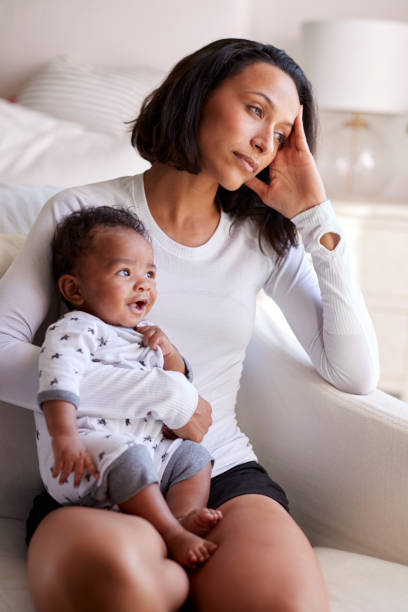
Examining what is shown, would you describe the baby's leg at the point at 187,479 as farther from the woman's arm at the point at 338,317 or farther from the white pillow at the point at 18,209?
the white pillow at the point at 18,209

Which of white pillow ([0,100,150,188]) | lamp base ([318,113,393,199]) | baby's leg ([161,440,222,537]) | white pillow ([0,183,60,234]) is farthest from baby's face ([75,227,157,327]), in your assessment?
lamp base ([318,113,393,199])

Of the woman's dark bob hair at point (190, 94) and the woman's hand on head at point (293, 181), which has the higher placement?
the woman's dark bob hair at point (190, 94)

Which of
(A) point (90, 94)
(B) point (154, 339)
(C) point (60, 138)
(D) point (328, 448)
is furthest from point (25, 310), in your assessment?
(A) point (90, 94)

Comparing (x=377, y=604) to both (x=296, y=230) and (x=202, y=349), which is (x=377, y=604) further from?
(x=296, y=230)

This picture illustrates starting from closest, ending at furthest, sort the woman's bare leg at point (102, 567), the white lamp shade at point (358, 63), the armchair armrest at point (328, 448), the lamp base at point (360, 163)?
the woman's bare leg at point (102, 567), the armchair armrest at point (328, 448), the white lamp shade at point (358, 63), the lamp base at point (360, 163)

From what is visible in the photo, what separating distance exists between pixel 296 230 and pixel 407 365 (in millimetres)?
1494

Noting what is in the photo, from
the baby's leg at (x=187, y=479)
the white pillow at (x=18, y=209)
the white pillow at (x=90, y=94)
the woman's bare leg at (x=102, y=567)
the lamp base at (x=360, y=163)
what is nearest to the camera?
the woman's bare leg at (x=102, y=567)

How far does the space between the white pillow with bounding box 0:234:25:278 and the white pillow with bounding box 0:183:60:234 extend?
0.13 m

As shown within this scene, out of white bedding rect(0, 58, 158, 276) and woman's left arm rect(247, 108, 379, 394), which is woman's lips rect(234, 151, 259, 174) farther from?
white bedding rect(0, 58, 158, 276)

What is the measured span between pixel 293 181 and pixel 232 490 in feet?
1.75

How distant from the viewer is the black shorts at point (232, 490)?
108 cm

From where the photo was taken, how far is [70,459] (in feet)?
3.01

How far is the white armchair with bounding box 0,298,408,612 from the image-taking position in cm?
108

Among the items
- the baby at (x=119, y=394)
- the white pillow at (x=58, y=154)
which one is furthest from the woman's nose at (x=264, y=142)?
the white pillow at (x=58, y=154)
